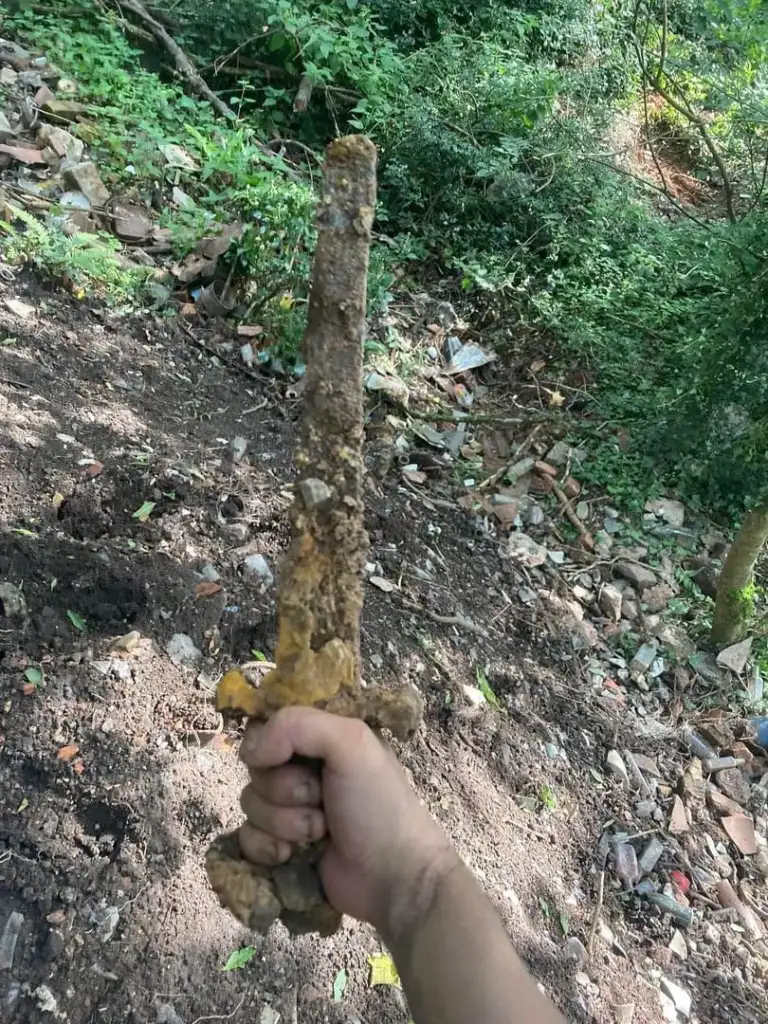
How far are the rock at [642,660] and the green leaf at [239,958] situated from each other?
1961mm

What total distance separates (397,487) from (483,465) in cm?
65

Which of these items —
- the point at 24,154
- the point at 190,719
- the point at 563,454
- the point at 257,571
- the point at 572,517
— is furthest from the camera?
the point at 24,154

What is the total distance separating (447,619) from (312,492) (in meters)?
1.83

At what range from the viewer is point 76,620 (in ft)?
7.21

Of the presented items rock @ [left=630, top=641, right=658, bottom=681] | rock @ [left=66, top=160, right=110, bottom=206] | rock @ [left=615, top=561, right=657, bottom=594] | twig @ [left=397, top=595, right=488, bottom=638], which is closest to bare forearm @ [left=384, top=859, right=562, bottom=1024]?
twig @ [left=397, top=595, right=488, bottom=638]

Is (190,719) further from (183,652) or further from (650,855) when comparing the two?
(650,855)

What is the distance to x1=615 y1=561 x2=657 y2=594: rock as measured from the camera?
358 centimetres

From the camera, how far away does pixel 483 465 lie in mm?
3967

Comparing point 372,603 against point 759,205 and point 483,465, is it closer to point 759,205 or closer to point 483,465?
point 483,465

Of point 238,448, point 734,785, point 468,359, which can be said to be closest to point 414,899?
point 734,785

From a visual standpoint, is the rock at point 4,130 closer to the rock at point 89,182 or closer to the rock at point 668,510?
the rock at point 89,182

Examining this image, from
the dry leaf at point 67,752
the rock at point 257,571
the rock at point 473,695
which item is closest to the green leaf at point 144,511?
the rock at point 257,571

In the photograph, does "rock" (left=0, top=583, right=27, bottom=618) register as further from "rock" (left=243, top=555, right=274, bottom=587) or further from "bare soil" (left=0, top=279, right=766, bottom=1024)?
"rock" (left=243, top=555, right=274, bottom=587)

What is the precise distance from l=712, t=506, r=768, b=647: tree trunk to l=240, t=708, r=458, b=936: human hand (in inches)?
100
